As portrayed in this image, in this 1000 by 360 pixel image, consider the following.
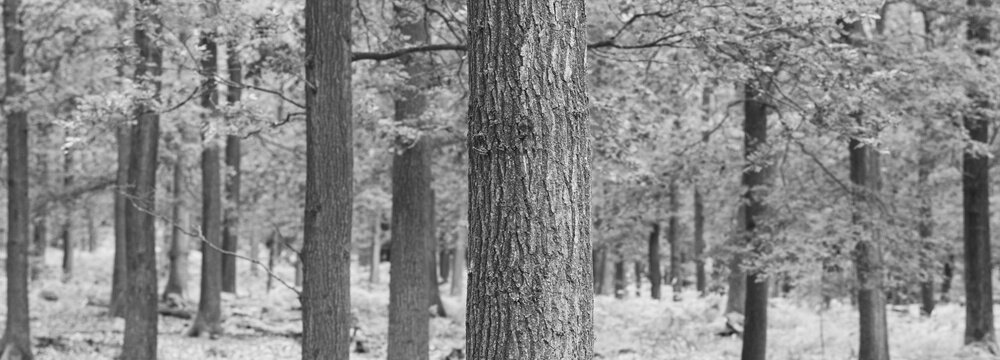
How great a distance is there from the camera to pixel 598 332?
20.6 meters

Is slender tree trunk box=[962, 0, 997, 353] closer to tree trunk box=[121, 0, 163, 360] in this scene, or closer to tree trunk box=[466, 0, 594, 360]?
tree trunk box=[121, 0, 163, 360]

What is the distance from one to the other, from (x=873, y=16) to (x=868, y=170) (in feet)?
23.1

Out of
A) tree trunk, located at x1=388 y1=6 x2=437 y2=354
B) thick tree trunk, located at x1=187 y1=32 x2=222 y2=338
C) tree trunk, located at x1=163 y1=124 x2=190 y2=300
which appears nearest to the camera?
tree trunk, located at x1=388 y1=6 x2=437 y2=354

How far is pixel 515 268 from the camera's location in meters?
3.25

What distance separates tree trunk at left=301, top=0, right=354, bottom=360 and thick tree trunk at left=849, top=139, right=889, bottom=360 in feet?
26.2

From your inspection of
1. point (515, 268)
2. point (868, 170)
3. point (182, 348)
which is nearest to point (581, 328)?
point (515, 268)

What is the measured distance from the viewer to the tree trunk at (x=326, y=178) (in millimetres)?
6441

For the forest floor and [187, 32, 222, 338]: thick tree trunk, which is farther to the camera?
[187, 32, 222, 338]: thick tree trunk

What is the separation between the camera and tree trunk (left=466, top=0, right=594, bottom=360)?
3.24m

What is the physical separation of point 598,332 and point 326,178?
15060 millimetres

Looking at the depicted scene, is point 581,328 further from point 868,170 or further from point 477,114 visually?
point 868,170

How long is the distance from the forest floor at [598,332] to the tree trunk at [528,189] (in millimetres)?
11872

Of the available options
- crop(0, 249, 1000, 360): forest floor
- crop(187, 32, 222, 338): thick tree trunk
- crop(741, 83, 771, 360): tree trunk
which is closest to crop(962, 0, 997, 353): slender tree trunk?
crop(0, 249, 1000, 360): forest floor

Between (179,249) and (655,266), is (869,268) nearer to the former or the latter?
(179,249)
